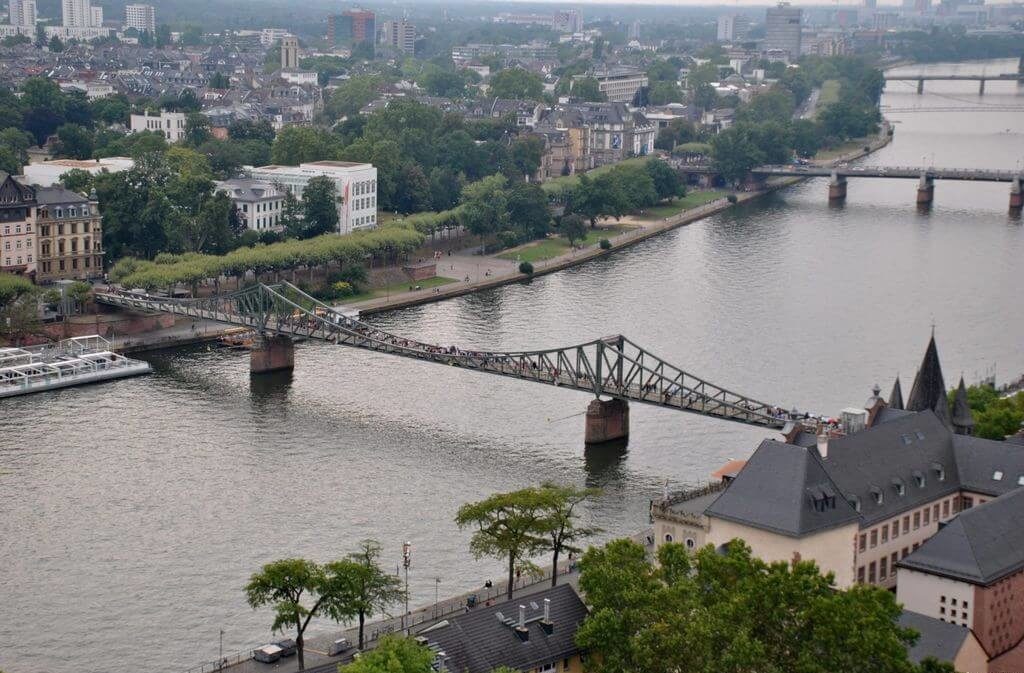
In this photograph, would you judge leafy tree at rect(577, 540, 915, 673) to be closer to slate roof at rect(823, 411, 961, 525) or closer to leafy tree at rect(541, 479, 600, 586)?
leafy tree at rect(541, 479, 600, 586)

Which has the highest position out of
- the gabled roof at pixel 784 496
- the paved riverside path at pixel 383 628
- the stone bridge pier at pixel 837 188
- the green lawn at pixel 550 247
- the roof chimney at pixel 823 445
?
the roof chimney at pixel 823 445

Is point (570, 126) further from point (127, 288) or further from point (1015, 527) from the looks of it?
point (1015, 527)

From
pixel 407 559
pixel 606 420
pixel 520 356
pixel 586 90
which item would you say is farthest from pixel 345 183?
pixel 586 90

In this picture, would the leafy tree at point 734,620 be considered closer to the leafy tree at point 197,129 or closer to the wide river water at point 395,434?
the wide river water at point 395,434

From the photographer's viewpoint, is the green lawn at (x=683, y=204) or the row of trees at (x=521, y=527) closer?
the row of trees at (x=521, y=527)

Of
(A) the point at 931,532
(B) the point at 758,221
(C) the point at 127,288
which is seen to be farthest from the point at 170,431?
(B) the point at 758,221

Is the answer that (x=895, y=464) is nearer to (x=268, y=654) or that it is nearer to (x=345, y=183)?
(x=268, y=654)

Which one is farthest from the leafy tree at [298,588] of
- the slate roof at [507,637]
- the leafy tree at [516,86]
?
the leafy tree at [516,86]
